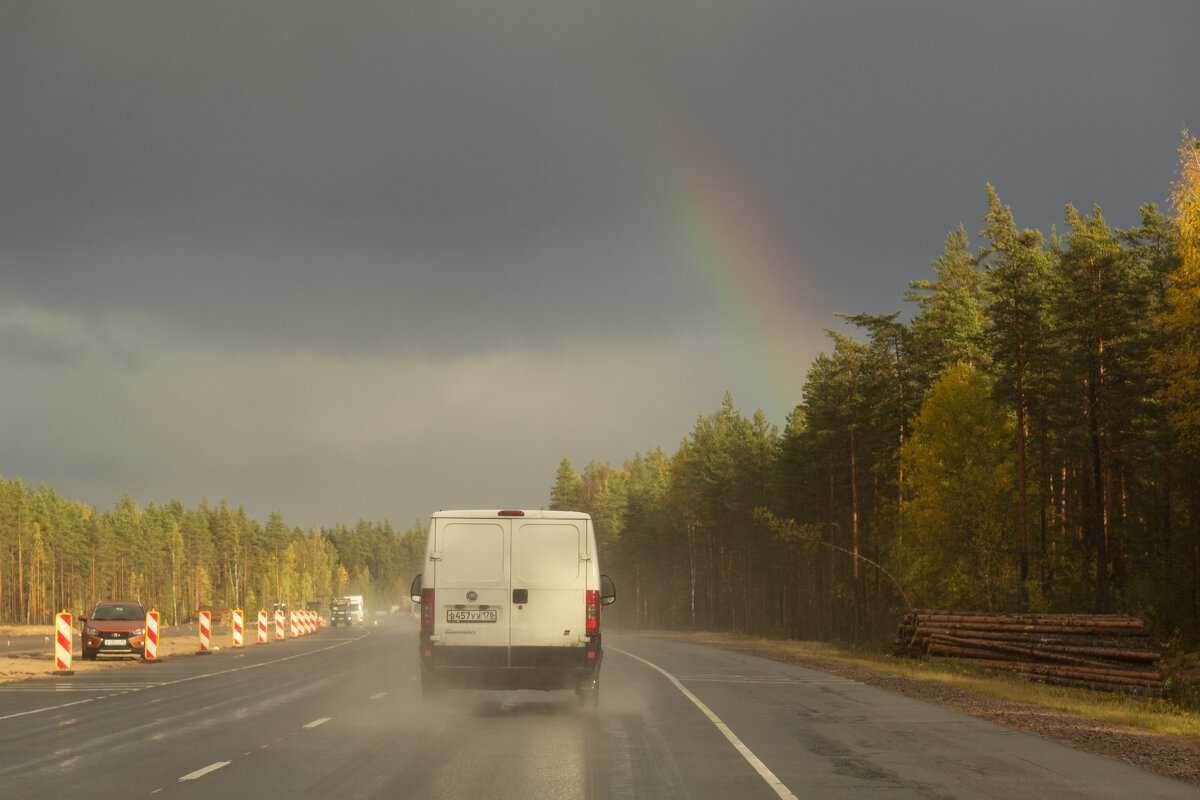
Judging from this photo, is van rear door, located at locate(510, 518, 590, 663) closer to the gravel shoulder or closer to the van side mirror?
the van side mirror

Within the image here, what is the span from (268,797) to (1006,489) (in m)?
50.8

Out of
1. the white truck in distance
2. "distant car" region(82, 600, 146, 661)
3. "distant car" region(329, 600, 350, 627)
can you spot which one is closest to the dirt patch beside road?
"distant car" region(82, 600, 146, 661)

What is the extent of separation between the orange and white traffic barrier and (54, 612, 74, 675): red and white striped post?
6.15m

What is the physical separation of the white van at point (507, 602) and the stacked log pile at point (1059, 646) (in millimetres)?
16126

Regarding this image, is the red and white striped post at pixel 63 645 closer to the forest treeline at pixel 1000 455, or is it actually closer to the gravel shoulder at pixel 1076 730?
the gravel shoulder at pixel 1076 730

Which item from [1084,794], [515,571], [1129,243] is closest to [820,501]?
[1129,243]

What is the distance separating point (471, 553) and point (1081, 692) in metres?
16.4

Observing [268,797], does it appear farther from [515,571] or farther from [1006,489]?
[1006,489]

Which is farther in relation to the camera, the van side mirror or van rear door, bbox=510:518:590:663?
the van side mirror

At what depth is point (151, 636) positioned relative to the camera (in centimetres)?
3678

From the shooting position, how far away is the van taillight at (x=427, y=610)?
17453 millimetres

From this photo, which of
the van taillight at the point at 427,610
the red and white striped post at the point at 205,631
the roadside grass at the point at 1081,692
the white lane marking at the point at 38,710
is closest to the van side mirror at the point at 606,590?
the van taillight at the point at 427,610

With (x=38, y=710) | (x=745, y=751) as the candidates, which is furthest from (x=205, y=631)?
(x=745, y=751)

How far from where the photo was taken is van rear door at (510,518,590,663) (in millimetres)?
17469
